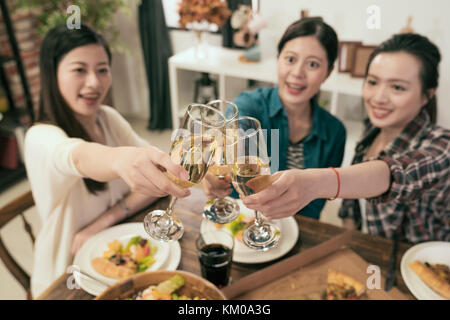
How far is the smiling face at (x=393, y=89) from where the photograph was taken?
3.76ft

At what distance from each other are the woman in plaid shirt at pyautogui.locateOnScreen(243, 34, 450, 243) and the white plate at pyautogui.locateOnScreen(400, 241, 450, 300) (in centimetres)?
14

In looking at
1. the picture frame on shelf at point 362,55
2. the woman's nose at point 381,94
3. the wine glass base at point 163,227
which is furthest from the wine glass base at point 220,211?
the picture frame on shelf at point 362,55

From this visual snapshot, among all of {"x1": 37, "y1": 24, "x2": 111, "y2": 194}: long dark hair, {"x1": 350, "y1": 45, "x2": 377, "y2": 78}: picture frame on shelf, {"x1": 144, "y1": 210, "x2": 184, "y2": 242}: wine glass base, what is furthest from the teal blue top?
{"x1": 350, "y1": 45, "x2": 377, "y2": 78}: picture frame on shelf

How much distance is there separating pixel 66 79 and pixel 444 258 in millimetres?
1214

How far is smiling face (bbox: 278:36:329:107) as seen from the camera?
3.55ft

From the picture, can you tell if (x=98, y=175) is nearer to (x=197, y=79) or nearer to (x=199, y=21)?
(x=197, y=79)

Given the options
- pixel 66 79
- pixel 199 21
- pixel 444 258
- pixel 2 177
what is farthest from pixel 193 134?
pixel 2 177

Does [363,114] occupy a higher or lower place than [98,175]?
lower

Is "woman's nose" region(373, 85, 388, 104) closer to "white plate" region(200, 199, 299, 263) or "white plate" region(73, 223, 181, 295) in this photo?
"white plate" region(200, 199, 299, 263)

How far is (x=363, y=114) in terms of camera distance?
2.28 metres

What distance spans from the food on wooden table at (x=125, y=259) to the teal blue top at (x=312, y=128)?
35 cm

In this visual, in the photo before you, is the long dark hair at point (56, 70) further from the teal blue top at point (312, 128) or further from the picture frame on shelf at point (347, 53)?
the picture frame on shelf at point (347, 53)

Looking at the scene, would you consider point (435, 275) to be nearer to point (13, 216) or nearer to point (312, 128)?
point (312, 128)

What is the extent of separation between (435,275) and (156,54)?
1156 millimetres
